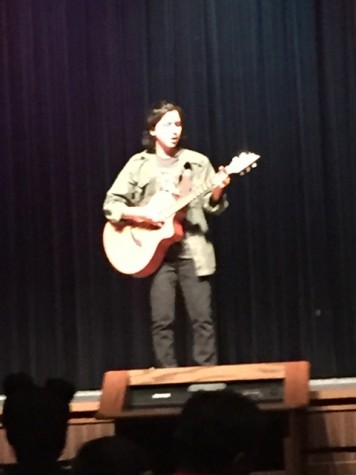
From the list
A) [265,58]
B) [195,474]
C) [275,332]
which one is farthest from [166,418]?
[265,58]

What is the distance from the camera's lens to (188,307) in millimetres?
4426

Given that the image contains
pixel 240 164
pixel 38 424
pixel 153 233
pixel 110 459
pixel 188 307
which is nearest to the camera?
pixel 110 459

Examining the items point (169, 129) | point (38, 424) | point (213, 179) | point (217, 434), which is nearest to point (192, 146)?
point (169, 129)

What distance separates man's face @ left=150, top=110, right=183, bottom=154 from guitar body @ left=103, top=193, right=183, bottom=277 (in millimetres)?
234

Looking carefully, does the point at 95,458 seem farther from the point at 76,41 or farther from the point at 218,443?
the point at 76,41

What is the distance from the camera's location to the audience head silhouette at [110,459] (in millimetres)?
1779

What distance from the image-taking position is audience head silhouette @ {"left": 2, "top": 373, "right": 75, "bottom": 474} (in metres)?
2.18

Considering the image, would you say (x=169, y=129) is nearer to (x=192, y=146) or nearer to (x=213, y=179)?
(x=213, y=179)

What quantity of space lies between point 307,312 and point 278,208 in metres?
0.56

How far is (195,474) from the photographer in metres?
1.84

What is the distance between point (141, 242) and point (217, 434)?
2510mm

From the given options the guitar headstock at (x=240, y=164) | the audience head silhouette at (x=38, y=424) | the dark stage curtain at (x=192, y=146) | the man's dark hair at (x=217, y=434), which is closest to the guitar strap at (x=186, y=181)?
the guitar headstock at (x=240, y=164)

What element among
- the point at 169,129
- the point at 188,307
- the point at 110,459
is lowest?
the point at 110,459

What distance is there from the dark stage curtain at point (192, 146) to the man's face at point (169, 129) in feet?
2.85
